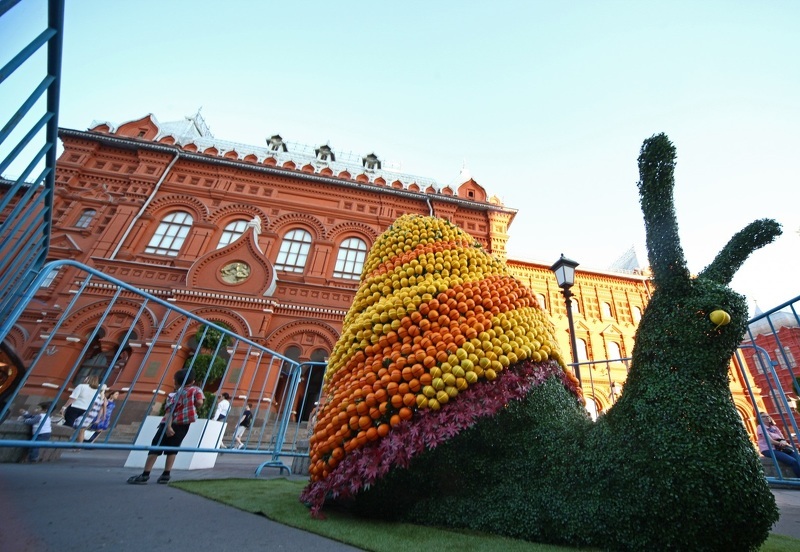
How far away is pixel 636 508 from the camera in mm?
1730

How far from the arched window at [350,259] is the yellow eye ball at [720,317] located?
13640mm

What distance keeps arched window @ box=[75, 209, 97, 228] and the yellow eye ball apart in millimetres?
19697

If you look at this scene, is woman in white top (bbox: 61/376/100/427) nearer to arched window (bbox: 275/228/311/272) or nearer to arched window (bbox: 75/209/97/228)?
arched window (bbox: 275/228/311/272)

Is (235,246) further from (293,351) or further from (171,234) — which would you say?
(293,351)

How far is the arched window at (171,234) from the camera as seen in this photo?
1476cm

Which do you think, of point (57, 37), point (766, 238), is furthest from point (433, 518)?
point (57, 37)

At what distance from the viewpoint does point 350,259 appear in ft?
52.2

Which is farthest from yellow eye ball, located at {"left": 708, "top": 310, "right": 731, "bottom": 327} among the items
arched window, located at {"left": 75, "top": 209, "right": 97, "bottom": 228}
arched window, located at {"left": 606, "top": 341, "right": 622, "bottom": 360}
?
arched window, located at {"left": 75, "top": 209, "right": 97, "bottom": 228}

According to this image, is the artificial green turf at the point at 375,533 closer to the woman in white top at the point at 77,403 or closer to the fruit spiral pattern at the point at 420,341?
the fruit spiral pattern at the point at 420,341

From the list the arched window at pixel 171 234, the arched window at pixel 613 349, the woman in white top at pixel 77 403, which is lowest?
the woman in white top at pixel 77 403

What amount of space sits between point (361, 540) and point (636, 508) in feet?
4.51

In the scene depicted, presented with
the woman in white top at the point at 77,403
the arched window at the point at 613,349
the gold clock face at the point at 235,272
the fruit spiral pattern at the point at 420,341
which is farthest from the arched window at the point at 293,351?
the arched window at the point at 613,349

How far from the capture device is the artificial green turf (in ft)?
5.71

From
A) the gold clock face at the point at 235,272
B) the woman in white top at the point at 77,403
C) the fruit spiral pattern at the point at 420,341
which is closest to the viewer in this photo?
the fruit spiral pattern at the point at 420,341
